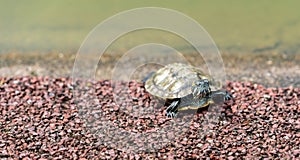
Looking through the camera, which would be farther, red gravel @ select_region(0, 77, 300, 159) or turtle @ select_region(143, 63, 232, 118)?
turtle @ select_region(143, 63, 232, 118)

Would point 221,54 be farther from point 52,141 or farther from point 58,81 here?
point 52,141

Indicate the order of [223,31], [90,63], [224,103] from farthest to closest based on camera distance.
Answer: [223,31] < [90,63] < [224,103]

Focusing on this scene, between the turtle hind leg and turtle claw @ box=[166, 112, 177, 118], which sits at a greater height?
the turtle hind leg

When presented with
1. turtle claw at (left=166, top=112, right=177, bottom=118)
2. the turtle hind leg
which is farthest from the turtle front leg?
turtle claw at (left=166, top=112, right=177, bottom=118)

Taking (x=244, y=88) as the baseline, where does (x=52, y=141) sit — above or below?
below

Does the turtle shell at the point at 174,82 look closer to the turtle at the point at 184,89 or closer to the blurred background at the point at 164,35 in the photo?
the turtle at the point at 184,89

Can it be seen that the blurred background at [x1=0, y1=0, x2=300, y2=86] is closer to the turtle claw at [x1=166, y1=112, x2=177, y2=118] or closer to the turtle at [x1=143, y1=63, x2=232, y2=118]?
the turtle at [x1=143, y1=63, x2=232, y2=118]

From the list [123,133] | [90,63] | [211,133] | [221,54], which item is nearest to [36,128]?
[123,133]
